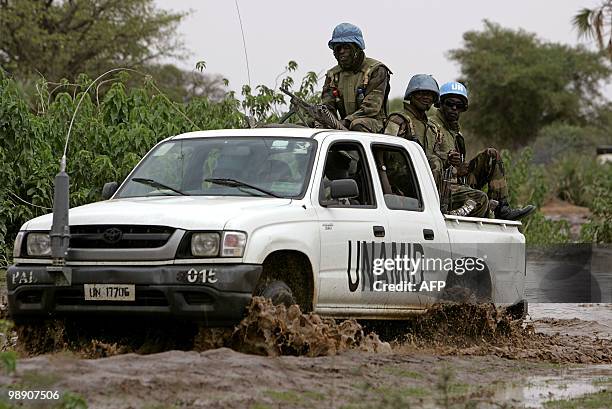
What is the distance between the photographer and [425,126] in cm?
1205

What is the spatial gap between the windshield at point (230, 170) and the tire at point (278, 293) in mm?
729

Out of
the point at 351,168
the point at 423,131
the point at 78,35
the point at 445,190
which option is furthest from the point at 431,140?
the point at 78,35

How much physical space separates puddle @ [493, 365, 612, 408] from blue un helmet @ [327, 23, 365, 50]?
3.44 meters

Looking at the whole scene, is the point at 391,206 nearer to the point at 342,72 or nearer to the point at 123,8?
the point at 342,72

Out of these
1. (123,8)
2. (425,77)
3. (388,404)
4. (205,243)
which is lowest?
(388,404)

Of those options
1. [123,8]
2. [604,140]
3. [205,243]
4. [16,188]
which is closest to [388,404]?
[205,243]

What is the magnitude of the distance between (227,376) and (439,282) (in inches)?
134

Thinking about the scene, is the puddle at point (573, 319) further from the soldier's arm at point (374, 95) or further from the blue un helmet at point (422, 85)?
the soldier's arm at point (374, 95)

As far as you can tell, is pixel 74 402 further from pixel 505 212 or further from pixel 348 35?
pixel 505 212

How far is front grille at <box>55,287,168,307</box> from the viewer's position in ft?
27.1

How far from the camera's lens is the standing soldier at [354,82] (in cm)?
1158

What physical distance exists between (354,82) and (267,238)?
11.8 ft

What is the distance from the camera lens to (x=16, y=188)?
15.0m

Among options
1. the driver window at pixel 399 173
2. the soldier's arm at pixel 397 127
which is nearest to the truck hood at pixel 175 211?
the driver window at pixel 399 173
